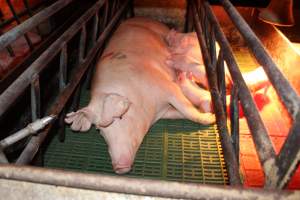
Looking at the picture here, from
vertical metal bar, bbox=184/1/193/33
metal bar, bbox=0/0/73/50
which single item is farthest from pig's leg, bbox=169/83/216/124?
vertical metal bar, bbox=184/1/193/33

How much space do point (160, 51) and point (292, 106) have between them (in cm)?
289

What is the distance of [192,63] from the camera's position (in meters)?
4.00

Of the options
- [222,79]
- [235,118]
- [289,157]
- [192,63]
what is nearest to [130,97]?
[222,79]

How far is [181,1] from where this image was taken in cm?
585

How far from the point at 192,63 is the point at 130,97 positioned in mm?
1326

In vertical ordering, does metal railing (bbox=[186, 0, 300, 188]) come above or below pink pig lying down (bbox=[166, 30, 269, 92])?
above

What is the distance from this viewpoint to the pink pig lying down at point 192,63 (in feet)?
12.4

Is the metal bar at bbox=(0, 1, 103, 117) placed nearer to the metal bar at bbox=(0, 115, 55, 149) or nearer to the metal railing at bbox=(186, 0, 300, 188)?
the metal bar at bbox=(0, 115, 55, 149)

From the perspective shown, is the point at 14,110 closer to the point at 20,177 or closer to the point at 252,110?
the point at 20,177

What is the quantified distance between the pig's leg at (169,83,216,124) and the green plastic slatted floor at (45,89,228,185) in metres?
0.14

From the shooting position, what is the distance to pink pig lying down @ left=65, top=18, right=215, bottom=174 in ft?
8.79

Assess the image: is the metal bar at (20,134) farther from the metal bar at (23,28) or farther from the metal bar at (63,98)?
the metal bar at (23,28)

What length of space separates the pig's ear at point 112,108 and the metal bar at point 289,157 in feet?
4.81

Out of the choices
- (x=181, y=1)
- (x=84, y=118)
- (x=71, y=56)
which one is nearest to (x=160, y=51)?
(x=71, y=56)
